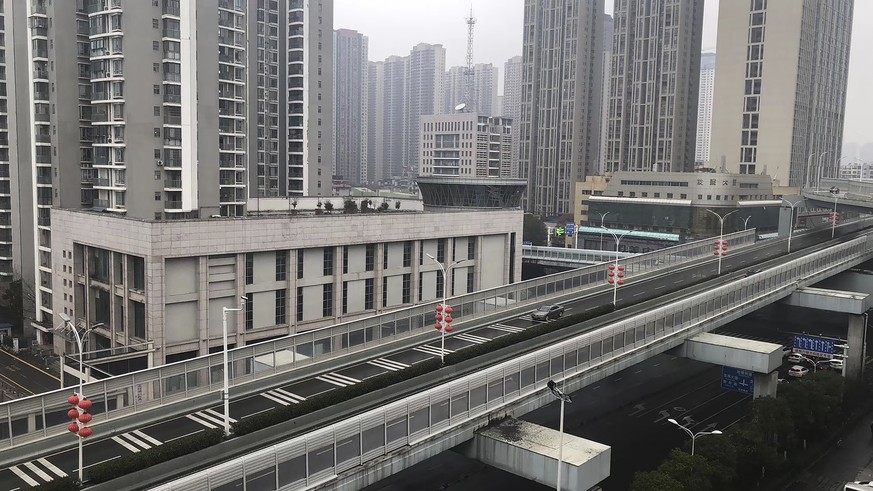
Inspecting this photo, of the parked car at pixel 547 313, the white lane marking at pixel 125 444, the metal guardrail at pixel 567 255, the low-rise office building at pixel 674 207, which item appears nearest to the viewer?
the white lane marking at pixel 125 444

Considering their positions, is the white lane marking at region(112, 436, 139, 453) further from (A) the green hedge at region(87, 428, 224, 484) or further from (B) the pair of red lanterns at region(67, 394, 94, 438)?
(B) the pair of red lanterns at region(67, 394, 94, 438)

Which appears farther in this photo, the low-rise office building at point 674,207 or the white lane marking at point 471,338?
the low-rise office building at point 674,207

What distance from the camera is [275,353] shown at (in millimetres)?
40219

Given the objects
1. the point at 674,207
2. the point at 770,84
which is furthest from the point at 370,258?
the point at 770,84

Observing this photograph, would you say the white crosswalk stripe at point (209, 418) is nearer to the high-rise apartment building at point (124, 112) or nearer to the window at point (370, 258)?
the window at point (370, 258)

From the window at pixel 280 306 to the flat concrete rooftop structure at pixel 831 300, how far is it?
156 feet

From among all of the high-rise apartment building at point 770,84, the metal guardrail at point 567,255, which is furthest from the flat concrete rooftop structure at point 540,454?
the high-rise apartment building at point 770,84

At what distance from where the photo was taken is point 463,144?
18188 centimetres

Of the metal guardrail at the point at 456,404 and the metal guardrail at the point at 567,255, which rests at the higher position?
the metal guardrail at the point at 456,404

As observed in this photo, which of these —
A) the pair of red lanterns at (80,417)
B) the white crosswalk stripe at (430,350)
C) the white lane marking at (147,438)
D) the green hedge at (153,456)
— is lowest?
the white lane marking at (147,438)

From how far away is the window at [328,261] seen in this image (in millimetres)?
64250

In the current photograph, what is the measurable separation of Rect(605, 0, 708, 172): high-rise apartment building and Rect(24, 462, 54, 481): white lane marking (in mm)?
175936

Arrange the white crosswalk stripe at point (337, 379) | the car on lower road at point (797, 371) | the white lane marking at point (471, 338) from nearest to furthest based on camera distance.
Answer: the white crosswalk stripe at point (337, 379) < the white lane marking at point (471, 338) < the car on lower road at point (797, 371)

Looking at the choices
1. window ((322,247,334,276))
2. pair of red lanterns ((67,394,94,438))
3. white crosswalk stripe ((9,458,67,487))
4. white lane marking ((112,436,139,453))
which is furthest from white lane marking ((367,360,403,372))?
window ((322,247,334,276))
